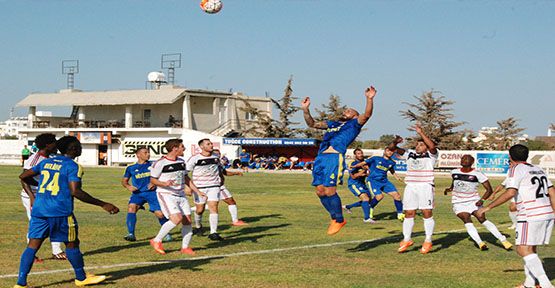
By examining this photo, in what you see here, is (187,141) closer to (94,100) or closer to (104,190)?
(94,100)

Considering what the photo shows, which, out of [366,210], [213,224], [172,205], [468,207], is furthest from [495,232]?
[172,205]

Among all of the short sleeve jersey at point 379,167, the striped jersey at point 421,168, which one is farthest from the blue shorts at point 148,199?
the short sleeve jersey at point 379,167

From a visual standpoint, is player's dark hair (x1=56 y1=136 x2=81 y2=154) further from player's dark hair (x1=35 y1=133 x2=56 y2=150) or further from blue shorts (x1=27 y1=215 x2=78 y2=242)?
Result: player's dark hair (x1=35 y1=133 x2=56 y2=150)

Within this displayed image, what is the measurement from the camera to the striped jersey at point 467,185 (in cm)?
1397

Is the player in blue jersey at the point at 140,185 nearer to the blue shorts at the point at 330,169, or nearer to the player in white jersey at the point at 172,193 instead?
the player in white jersey at the point at 172,193

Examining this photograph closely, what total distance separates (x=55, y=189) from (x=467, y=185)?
789 centimetres

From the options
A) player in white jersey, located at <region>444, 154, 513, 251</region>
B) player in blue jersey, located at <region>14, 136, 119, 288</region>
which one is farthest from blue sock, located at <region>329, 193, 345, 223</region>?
player in blue jersey, located at <region>14, 136, 119, 288</region>

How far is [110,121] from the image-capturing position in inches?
3442

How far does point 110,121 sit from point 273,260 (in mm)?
77907

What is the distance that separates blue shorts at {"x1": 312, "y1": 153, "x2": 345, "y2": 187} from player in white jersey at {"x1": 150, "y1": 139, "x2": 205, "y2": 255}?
246cm

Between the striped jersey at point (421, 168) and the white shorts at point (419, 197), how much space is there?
4.4 inches

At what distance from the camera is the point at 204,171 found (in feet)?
51.1

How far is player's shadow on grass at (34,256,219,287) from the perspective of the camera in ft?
33.8

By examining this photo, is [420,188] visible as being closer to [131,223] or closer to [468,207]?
[468,207]
